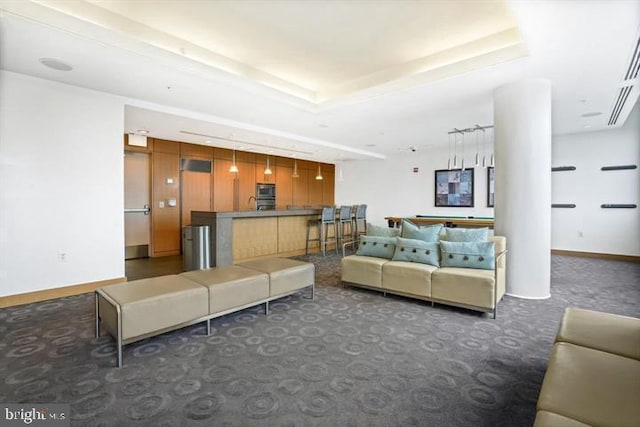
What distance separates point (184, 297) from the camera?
2914 mm

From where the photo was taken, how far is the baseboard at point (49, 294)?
3840mm

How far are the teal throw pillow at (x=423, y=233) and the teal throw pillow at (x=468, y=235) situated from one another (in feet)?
0.50

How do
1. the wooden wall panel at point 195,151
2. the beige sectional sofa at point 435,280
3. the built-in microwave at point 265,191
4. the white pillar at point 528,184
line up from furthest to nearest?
the built-in microwave at point 265,191
the wooden wall panel at point 195,151
the white pillar at point 528,184
the beige sectional sofa at point 435,280

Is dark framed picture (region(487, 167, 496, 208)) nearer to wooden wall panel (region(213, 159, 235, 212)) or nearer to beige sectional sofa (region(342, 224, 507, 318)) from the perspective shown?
beige sectional sofa (region(342, 224, 507, 318))

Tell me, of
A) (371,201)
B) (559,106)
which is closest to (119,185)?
(559,106)

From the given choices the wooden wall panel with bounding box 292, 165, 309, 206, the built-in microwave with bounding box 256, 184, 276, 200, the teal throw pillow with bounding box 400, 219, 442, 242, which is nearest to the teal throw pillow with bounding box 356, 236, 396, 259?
the teal throw pillow with bounding box 400, 219, 442, 242

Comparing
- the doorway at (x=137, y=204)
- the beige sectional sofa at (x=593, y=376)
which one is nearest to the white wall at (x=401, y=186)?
the doorway at (x=137, y=204)

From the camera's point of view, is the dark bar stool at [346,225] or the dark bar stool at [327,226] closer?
A: the dark bar stool at [327,226]

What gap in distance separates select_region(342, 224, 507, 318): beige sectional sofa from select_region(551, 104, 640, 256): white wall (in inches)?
190

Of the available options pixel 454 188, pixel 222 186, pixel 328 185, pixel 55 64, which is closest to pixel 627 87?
pixel 454 188

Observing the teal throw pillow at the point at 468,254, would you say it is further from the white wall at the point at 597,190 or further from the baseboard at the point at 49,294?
the white wall at the point at 597,190

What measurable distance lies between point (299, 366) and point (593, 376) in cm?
184

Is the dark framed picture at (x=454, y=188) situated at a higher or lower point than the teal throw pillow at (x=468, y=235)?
higher

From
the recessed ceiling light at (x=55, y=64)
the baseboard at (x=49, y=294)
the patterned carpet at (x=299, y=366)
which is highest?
the recessed ceiling light at (x=55, y=64)
